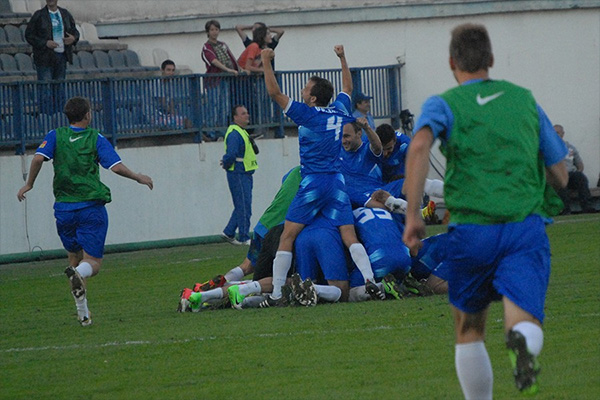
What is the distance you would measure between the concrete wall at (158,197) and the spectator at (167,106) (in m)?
0.47

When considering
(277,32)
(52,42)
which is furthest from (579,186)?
(52,42)

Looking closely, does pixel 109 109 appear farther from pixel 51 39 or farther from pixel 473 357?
pixel 473 357

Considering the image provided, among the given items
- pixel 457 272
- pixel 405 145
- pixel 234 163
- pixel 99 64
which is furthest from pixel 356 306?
pixel 99 64

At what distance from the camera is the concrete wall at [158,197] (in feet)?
63.6

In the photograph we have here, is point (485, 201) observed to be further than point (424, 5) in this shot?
No

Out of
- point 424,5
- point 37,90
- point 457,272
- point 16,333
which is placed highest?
point 424,5

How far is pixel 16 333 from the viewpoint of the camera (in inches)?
427

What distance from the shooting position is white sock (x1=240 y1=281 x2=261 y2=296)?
11.6 m

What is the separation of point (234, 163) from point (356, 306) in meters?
8.82

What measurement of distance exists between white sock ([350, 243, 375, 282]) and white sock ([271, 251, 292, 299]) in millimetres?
587

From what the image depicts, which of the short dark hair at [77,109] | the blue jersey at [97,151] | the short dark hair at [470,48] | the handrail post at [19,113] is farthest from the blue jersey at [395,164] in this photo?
the handrail post at [19,113]

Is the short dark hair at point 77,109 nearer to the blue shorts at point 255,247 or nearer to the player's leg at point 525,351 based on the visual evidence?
the blue shorts at point 255,247

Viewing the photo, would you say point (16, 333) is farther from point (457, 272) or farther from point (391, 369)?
point (457, 272)

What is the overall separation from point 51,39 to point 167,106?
2.29 m
